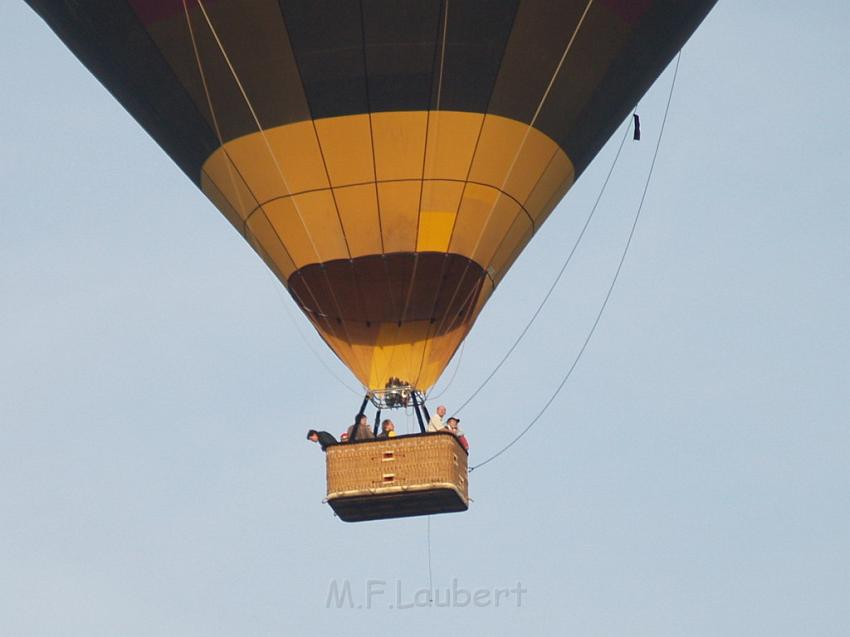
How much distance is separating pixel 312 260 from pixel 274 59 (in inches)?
60.5

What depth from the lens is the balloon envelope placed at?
2184cm

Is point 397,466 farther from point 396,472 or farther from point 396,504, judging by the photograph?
point 396,504

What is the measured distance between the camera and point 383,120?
22.0 m

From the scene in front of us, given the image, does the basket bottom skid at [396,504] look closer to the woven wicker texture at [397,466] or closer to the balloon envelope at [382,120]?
the woven wicker texture at [397,466]

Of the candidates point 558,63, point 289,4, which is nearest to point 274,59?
point 289,4

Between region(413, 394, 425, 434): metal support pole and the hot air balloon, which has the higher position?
the hot air balloon

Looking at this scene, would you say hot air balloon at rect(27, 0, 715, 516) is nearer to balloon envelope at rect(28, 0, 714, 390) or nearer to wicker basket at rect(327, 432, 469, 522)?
balloon envelope at rect(28, 0, 714, 390)

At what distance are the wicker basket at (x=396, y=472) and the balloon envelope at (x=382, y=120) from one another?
100 centimetres

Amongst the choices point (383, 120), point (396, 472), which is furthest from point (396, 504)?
point (383, 120)

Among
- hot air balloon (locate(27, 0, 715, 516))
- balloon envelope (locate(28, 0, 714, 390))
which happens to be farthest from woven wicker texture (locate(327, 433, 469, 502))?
balloon envelope (locate(28, 0, 714, 390))

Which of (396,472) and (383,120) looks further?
(383,120)

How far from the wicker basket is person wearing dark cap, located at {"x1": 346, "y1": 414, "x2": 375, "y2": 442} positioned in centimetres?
36

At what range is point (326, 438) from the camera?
2205 cm

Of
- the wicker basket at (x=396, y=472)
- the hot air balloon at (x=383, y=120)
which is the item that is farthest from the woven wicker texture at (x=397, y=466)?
the hot air balloon at (x=383, y=120)
